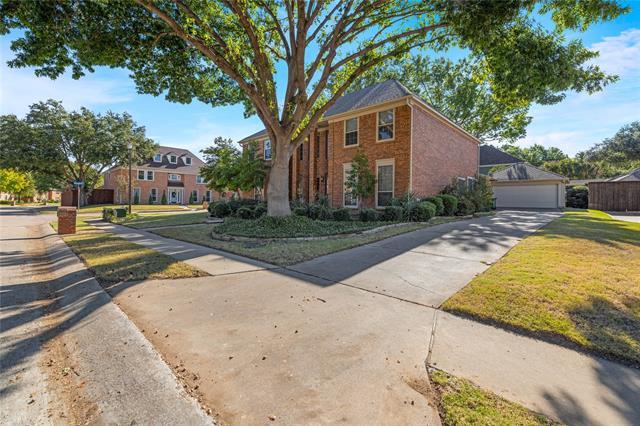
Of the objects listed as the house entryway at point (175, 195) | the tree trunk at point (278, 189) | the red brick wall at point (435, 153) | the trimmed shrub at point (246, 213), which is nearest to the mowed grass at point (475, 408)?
the tree trunk at point (278, 189)

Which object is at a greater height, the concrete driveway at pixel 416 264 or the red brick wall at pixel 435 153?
the red brick wall at pixel 435 153

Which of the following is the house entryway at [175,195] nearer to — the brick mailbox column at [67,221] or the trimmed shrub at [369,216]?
the brick mailbox column at [67,221]

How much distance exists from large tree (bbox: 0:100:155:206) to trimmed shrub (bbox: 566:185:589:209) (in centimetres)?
4284

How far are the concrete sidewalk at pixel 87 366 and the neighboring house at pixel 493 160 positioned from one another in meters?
34.6

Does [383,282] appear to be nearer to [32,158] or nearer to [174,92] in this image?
[174,92]

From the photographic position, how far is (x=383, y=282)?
4.86m

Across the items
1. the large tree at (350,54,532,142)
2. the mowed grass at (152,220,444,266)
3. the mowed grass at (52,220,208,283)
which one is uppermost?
the large tree at (350,54,532,142)

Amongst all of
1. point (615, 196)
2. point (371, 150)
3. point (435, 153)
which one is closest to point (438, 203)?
point (435, 153)

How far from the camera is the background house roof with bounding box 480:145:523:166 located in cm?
3198

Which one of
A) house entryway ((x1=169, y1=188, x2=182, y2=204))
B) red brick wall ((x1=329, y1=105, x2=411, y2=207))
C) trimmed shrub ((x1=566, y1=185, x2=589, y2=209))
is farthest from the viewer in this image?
house entryway ((x1=169, y1=188, x2=182, y2=204))

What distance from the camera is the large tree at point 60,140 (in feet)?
98.5

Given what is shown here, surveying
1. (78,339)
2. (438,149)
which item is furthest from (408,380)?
(438,149)

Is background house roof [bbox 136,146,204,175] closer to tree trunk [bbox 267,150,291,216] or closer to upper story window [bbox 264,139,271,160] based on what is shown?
upper story window [bbox 264,139,271,160]

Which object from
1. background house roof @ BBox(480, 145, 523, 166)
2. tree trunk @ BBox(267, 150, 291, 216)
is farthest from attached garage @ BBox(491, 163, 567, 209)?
tree trunk @ BBox(267, 150, 291, 216)
